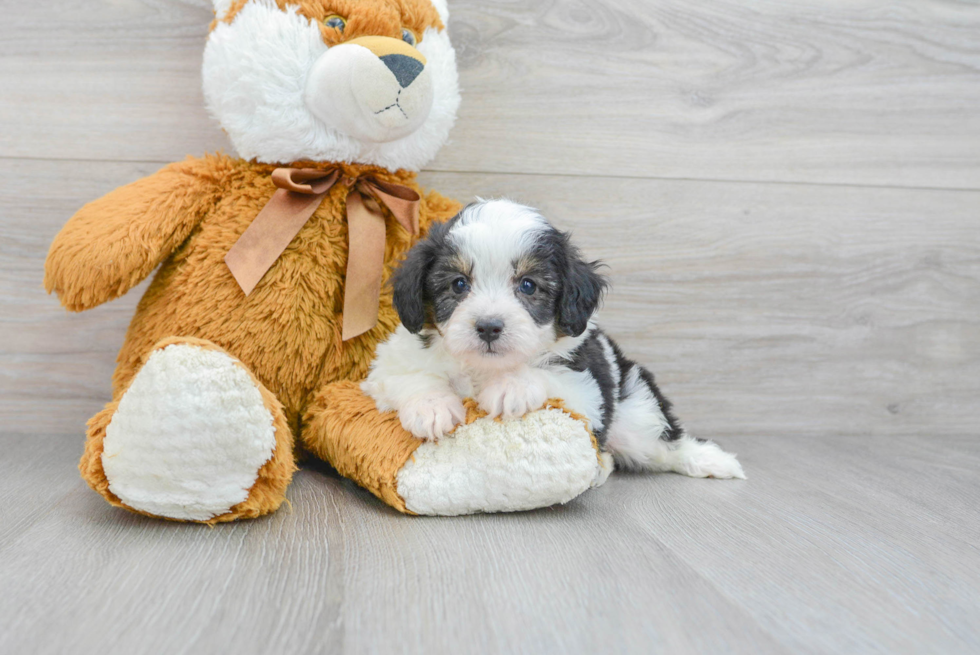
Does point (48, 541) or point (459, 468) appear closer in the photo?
point (48, 541)

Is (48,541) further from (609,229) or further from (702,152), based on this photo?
(702,152)

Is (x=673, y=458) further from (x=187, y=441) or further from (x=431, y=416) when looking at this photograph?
(x=187, y=441)

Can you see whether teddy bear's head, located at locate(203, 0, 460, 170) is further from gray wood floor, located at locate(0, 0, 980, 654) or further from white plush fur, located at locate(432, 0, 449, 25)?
gray wood floor, located at locate(0, 0, 980, 654)

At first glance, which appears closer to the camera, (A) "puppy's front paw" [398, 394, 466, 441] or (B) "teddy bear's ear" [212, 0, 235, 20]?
(A) "puppy's front paw" [398, 394, 466, 441]

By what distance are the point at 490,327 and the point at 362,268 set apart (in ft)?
1.53

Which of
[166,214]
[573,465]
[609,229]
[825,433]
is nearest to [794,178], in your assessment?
[609,229]

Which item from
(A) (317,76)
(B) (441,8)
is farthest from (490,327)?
(B) (441,8)

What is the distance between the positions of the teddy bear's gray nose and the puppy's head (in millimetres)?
346

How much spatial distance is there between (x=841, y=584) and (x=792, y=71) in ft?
5.39

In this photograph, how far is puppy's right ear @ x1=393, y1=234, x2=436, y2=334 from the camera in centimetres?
150

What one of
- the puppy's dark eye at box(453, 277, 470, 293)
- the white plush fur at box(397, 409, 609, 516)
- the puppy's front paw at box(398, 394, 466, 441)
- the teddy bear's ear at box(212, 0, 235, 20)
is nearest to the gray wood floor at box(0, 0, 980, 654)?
the white plush fur at box(397, 409, 609, 516)

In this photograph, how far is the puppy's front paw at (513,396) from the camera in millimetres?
1462

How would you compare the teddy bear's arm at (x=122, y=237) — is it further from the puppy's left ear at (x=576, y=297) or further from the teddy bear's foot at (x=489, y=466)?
the puppy's left ear at (x=576, y=297)

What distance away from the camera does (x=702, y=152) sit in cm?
224
